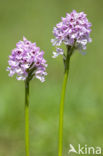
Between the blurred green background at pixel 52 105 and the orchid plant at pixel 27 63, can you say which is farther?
the blurred green background at pixel 52 105

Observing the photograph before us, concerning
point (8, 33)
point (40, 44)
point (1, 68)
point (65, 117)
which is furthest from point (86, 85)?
point (8, 33)

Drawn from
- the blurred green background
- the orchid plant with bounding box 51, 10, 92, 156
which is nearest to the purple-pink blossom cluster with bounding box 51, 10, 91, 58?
the orchid plant with bounding box 51, 10, 92, 156

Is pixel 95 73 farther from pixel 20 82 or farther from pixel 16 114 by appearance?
pixel 16 114

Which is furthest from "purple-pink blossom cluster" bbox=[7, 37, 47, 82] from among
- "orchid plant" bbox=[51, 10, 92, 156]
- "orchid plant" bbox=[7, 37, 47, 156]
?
"orchid plant" bbox=[51, 10, 92, 156]

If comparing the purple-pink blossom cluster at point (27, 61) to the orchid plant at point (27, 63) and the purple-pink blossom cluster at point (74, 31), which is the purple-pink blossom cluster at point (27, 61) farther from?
the purple-pink blossom cluster at point (74, 31)

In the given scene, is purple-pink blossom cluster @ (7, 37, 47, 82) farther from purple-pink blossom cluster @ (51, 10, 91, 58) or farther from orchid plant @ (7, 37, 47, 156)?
purple-pink blossom cluster @ (51, 10, 91, 58)

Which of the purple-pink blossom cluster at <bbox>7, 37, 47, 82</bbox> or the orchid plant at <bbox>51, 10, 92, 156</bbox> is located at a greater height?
the orchid plant at <bbox>51, 10, 92, 156</bbox>

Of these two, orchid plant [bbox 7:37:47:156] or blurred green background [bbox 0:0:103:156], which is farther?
blurred green background [bbox 0:0:103:156]

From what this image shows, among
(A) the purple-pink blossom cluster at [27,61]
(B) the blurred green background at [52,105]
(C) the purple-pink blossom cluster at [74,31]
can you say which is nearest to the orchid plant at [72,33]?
(C) the purple-pink blossom cluster at [74,31]
